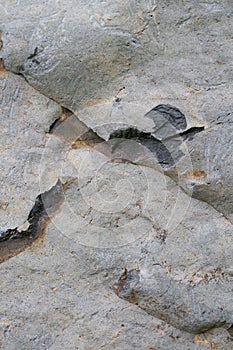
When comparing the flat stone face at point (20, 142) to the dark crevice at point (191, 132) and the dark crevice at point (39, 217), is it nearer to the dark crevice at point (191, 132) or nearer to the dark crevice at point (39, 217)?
the dark crevice at point (39, 217)

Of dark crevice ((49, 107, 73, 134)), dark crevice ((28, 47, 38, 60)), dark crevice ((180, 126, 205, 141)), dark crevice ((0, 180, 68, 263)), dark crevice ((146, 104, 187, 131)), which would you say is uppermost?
dark crevice ((28, 47, 38, 60))

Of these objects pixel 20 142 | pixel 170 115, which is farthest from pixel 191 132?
pixel 20 142

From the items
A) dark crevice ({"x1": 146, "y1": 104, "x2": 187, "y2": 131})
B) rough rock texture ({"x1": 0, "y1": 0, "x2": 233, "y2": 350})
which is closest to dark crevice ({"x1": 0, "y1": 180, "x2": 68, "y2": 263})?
rough rock texture ({"x1": 0, "y1": 0, "x2": 233, "y2": 350})

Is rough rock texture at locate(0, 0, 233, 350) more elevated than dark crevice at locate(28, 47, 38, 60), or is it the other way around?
dark crevice at locate(28, 47, 38, 60)

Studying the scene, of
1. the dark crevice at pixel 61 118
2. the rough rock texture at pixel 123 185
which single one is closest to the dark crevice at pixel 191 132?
the rough rock texture at pixel 123 185

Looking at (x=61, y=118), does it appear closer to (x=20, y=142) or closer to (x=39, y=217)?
(x=20, y=142)

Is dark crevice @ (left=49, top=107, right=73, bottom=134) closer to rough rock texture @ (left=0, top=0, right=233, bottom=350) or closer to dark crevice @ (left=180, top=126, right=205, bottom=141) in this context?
rough rock texture @ (left=0, top=0, right=233, bottom=350)

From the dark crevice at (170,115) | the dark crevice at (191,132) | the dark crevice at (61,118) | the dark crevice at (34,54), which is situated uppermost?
the dark crevice at (34,54)
